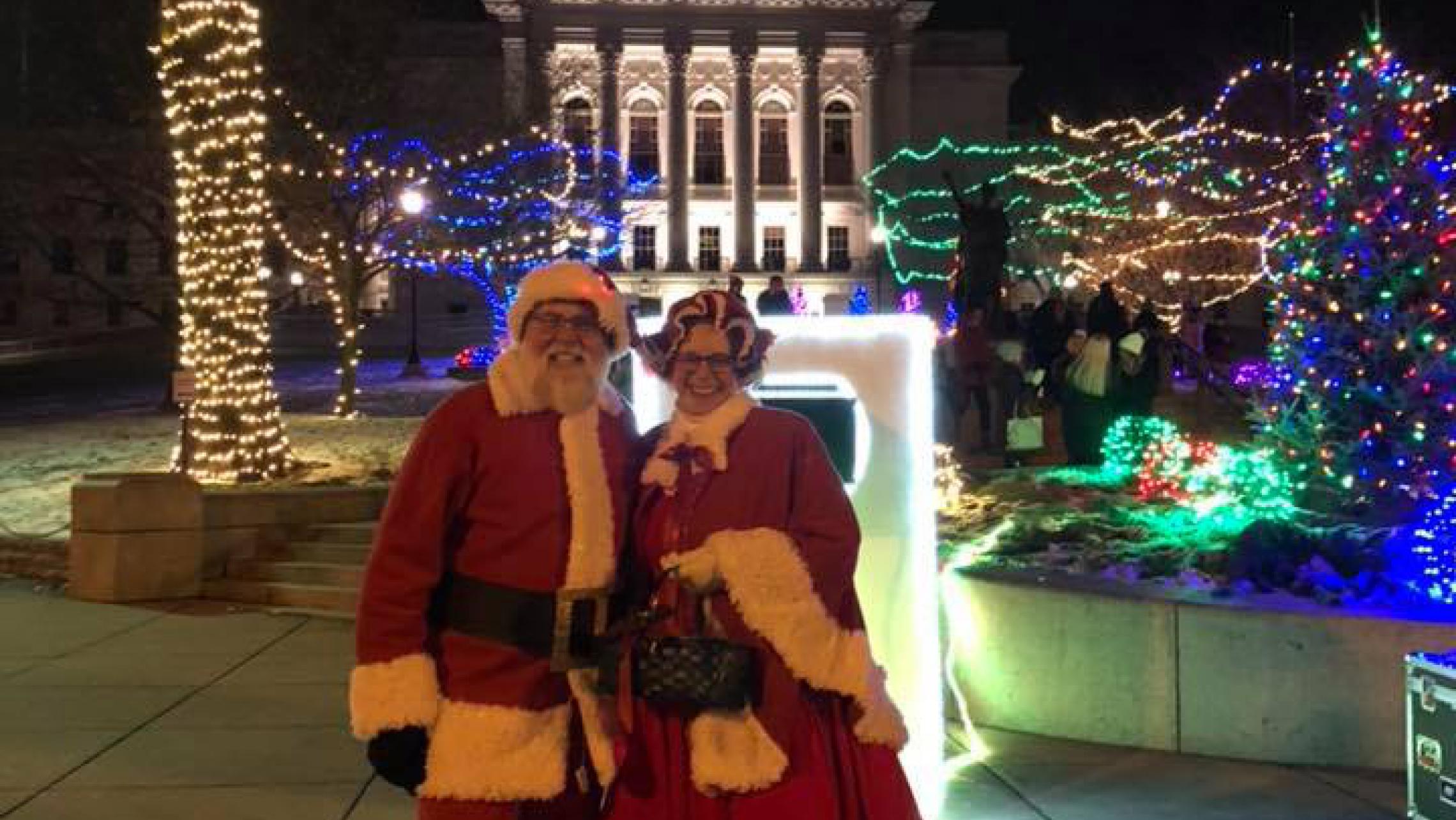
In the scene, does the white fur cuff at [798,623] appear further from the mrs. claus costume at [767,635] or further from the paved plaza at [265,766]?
the paved plaza at [265,766]

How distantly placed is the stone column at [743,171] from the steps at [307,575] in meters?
60.6

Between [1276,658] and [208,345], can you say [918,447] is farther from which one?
[208,345]

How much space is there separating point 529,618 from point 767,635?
1.90ft

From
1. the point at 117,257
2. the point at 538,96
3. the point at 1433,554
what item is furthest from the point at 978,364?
the point at 117,257

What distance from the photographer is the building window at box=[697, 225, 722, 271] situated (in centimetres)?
7312

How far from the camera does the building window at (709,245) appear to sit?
73.1m

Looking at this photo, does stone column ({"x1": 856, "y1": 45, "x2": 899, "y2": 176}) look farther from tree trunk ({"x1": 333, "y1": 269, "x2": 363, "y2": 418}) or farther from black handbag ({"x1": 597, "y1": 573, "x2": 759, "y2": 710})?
black handbag ({"x1": 597, "y1": 573, "x2": 759, "y2": 710})

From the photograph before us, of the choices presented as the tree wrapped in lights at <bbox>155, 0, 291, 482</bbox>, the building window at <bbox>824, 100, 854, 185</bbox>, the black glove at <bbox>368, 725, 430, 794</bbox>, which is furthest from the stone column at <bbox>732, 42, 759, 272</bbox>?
the black glove at <bbox>368, 725, 430, 794</bbox>

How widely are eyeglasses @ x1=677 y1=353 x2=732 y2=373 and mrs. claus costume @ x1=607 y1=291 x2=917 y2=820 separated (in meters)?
0.11

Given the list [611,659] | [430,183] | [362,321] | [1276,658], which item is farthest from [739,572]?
[362,321]

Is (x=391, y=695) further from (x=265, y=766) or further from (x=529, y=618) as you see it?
(x=265, y=766)

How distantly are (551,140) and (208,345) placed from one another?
56.8ft

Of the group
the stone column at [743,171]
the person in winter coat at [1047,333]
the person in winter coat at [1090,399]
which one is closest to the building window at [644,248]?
the stone column at [743,171]

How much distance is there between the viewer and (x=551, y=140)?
30047 millimetres
